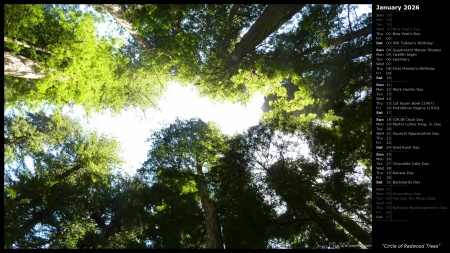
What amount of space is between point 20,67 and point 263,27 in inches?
312

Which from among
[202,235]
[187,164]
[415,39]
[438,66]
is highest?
[415,39]

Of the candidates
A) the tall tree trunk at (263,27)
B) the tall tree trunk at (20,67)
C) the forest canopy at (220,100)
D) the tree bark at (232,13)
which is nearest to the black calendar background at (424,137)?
the forest canopy at (220,100)

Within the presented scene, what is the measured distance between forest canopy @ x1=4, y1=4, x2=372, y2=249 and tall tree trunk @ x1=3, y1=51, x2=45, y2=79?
4cm

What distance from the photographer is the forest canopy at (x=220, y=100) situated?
7.46m

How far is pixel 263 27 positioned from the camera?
25.8 ft

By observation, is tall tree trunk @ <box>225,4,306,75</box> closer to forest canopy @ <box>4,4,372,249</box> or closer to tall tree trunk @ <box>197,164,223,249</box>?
forest canopy @ <box>4,4,372,249</box>

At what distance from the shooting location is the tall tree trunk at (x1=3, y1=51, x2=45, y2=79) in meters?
6.93

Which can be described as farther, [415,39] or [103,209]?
[103,209]

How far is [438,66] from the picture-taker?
19.7ft

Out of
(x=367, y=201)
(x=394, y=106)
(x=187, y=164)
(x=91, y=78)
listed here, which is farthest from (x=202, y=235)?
(x=394, y=106)

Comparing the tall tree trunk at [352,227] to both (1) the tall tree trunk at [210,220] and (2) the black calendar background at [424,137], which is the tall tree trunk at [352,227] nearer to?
(2) the black calendar background at [424,137]

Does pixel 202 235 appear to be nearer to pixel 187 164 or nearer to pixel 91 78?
pixel 187 164

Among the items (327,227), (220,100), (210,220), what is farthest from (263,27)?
(210,220)
